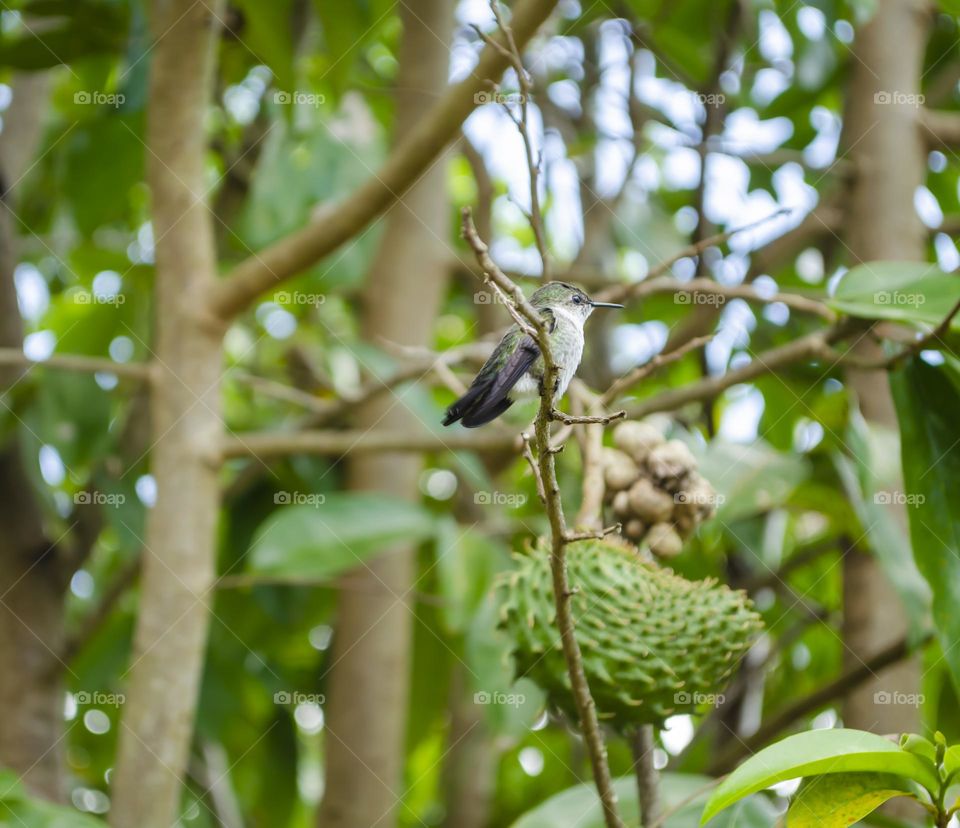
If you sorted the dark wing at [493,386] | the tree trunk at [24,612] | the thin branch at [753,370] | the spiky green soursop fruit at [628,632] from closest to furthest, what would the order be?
the dark wing at [493,386] < the spiky green soursop fruit at [628,632] < the thin branch at [753,370] < the tree trunk at [24,612]

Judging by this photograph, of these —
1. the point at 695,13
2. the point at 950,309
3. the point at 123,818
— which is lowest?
the point at 123,818

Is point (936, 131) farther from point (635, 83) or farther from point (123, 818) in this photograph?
point (123, 818)

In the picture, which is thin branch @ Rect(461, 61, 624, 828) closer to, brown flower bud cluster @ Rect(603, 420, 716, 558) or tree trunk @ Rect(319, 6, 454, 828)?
brown flower bud cluster @ Rect(603, 420, 716, 558)

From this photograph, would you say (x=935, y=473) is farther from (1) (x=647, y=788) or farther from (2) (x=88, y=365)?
(2) (x=88, y=365)

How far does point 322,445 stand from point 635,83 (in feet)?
5.77

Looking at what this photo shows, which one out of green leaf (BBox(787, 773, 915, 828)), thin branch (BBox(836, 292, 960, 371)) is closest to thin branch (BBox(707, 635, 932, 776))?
thin branch (BBox(836, 292, 960, 371))

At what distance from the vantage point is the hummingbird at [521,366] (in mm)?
1480

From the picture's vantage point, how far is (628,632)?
162 cm

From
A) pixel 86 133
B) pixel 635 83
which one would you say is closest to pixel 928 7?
pixel 635 83

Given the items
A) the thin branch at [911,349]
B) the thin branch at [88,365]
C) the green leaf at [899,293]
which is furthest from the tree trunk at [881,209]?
the thin branch at [88,365]

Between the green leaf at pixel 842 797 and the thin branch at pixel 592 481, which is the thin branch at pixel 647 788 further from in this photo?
the thin branch at pixel 592 481

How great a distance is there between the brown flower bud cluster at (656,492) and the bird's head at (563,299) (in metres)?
0.24

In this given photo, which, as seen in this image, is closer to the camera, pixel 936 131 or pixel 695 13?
pixel 936 131

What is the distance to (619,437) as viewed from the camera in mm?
1836
